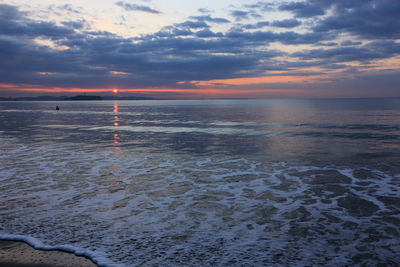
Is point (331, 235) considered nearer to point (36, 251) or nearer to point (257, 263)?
point (257, 263)

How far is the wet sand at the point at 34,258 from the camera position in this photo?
6.19 metres

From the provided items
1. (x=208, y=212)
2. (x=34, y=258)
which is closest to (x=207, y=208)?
(x=208, y=212)

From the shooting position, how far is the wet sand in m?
6.19

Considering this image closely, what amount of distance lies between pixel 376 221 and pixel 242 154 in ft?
38.0

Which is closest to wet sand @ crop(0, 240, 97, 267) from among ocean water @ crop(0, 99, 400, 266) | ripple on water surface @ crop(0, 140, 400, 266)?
ocean water @ crop(0, 99, 400, 266)

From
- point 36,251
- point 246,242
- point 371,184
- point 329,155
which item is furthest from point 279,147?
point 36,251

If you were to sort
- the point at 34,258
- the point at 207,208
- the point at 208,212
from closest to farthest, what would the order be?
the point at 34,258
the point at 208,212
the point at 207,208

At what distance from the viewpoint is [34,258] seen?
6.41 m

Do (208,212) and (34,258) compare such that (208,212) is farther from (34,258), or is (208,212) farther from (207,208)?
(34,258)

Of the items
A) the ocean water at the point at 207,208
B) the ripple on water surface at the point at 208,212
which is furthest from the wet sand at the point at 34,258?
the ripple on water surface at the point at 208,212

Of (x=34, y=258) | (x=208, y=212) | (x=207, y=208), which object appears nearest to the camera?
(x=34, y=258)

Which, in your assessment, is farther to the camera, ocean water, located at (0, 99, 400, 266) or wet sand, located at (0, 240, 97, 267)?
ocean water, located at (0, 99, 400, 266)

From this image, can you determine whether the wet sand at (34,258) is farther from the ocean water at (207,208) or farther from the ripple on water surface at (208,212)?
the ripple on water surface at (208,212)

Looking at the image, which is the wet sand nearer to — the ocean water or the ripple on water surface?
the ocean water
